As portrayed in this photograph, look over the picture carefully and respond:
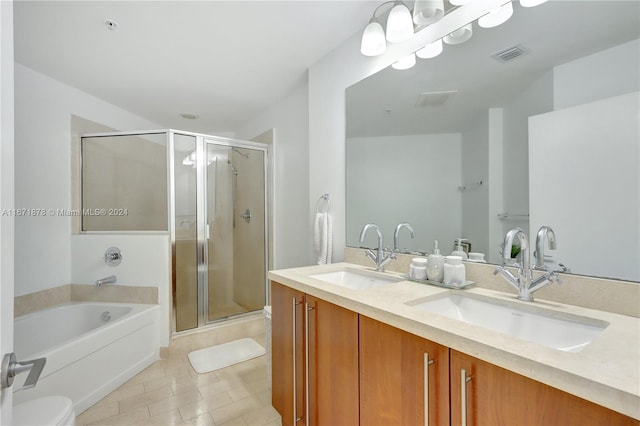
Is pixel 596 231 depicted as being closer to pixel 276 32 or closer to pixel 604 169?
pixel 604 169

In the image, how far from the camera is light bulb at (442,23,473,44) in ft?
4.31

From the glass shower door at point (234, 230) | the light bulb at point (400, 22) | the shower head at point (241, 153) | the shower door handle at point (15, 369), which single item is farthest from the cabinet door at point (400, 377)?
the shower head at point (241, 153)

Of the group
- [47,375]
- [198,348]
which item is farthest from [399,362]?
[198,348]

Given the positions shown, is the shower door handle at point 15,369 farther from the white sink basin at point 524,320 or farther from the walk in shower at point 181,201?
the walk in shower at point 181,201

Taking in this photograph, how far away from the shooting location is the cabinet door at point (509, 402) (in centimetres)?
55

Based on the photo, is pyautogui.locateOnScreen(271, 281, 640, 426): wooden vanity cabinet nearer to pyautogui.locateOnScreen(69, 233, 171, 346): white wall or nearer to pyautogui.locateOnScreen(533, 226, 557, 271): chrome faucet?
pyautogui.locateOnScreen(533, 226, 557, 271): chrome faucet

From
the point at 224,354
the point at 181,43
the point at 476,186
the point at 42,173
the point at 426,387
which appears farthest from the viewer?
the point at 224,354

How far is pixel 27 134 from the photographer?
7.42ft

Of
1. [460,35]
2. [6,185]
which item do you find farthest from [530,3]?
[6,185]

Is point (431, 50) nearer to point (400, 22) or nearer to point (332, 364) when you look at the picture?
point (400, 22)

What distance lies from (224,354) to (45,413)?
1.65 m

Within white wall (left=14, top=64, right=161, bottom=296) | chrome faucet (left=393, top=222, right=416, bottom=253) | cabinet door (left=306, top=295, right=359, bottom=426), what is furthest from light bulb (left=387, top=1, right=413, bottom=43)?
white wall (left=14, top=64, right=161, bottom=296)

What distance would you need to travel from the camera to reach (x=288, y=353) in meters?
1.45

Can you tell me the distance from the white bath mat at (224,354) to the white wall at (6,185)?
1807 millimetres
